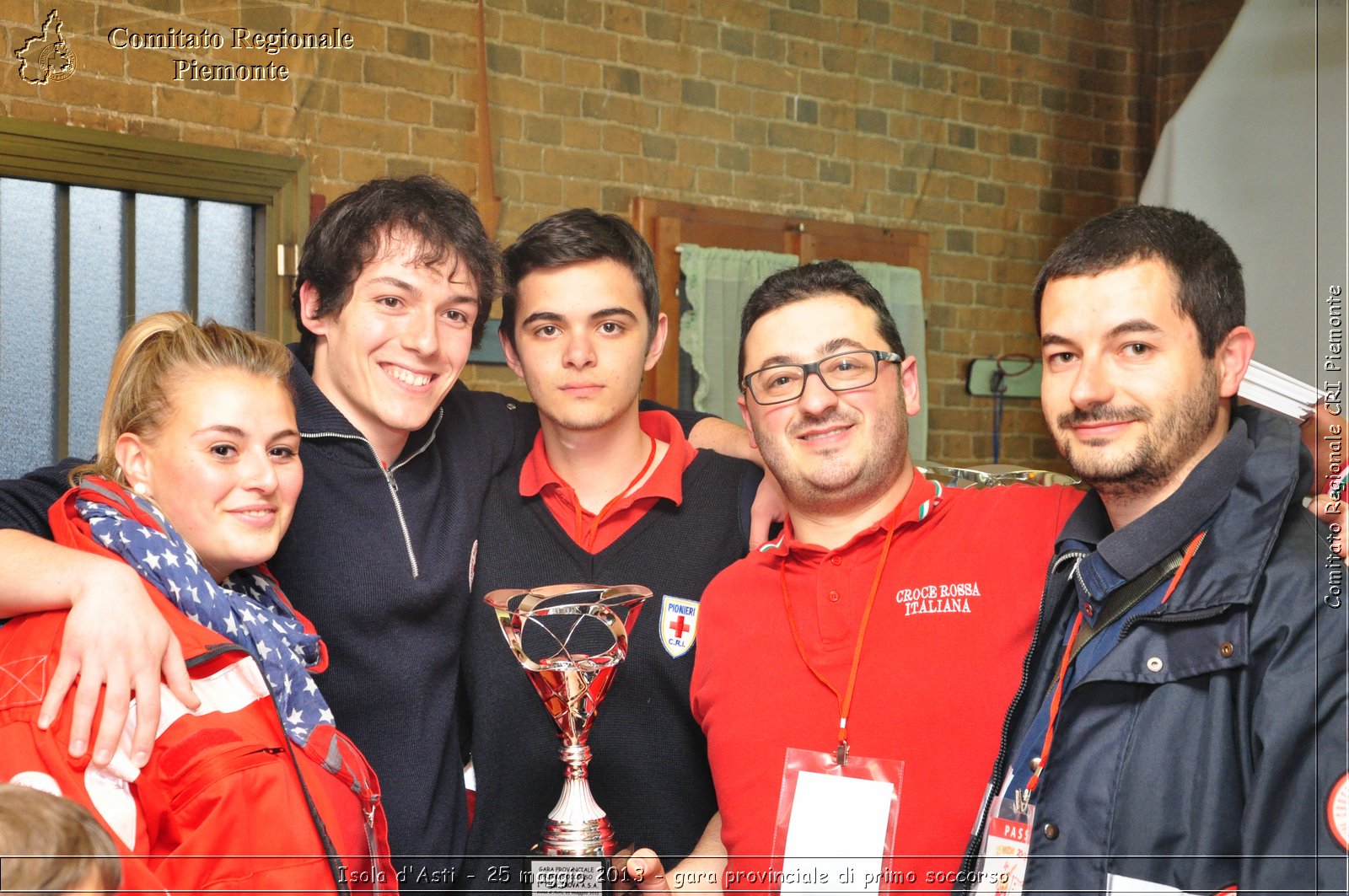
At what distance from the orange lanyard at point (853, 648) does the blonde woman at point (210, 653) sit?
0.75 m

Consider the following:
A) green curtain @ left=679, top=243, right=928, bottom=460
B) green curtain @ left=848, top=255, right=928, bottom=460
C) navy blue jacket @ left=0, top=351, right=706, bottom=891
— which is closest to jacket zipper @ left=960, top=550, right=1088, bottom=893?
navy blue jacket @ left=0, top=351, right=706, bottom=891

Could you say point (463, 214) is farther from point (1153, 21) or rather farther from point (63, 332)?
point (1153, 21)

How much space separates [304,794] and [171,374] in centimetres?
71

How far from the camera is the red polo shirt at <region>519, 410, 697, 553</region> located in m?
2.39

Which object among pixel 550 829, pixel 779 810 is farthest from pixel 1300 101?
pixel 550 829

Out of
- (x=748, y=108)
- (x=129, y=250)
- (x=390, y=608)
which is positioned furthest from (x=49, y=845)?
(x=748, y=108)

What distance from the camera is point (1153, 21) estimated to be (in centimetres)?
708

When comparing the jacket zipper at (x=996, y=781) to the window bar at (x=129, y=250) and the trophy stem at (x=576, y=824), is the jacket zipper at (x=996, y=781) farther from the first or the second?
the window bar at (x=129, y=250)

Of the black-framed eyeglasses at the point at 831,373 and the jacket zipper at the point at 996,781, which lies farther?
the black-framed eyeglasses at the point at 831,373

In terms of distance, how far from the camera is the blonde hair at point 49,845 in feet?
3.96

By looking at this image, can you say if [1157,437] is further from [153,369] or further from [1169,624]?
[153,369]

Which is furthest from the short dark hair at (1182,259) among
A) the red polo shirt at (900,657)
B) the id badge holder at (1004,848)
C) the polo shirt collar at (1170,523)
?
the id badge holder at (1004,848)

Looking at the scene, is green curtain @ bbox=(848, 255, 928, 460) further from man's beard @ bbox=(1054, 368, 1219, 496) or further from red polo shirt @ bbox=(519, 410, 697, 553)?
man's beard @ bbox=(1054, 368, 1219, 496)

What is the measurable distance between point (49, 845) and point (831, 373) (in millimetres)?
1477
